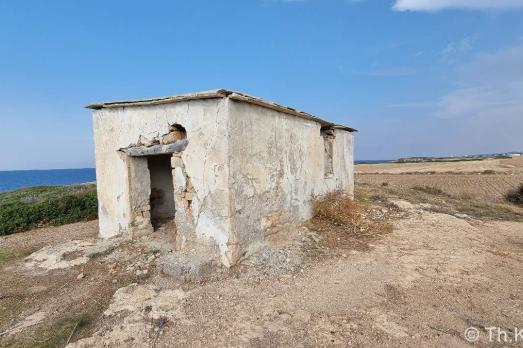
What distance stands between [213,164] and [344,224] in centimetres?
405

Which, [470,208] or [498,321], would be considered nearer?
[498,321]

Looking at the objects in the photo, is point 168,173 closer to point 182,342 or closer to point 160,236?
point 160,236

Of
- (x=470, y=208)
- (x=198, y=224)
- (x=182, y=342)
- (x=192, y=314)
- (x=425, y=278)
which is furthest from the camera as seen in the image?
(x=470, y=208)

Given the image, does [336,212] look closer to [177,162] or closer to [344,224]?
[344,224]

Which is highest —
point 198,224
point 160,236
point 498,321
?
point 198,224

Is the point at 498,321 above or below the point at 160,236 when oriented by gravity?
below

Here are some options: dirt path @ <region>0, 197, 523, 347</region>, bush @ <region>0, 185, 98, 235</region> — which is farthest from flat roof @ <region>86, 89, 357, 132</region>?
bush @ <region>0, 185, 98, 235</region>

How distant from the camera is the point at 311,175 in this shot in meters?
7.95

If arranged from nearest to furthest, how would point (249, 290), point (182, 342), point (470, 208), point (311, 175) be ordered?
point (182, 342)
point (249, 290)
point (311, 175)
point (470, 208)

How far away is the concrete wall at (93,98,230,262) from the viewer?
5352 mm

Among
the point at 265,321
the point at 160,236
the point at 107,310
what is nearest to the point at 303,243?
the point at 265,321

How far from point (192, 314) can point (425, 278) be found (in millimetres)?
3753

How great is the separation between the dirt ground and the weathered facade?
56 cm

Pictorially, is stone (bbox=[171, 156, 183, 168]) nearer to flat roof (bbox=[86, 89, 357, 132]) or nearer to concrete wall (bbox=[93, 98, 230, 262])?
concrete wall (bbox=[93, 98, 230, 262])
